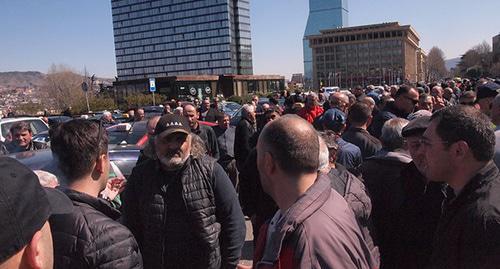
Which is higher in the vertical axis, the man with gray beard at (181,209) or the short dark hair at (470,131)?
the short dark hair at (470,131)

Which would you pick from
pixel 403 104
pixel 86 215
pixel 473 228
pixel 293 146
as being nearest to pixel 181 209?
pixel 86 215

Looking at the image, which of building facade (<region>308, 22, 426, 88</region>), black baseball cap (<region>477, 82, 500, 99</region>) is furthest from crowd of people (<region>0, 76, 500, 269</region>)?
building facade (<region>308, 22, 426, 88</region>)

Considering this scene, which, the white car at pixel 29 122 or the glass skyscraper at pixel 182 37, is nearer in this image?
the white car at pixel 29 122

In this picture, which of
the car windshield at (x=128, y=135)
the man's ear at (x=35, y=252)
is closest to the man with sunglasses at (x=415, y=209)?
the man's ear at (x=35, y=252)

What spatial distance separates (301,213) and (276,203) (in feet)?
3.15

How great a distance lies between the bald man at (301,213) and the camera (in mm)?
1713

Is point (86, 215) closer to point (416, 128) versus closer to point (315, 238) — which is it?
point (315, 238)

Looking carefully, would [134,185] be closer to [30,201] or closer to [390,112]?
[30,201]

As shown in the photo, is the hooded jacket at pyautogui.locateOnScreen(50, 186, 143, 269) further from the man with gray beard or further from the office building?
the office building

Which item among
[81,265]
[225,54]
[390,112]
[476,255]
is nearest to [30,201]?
[81,265]

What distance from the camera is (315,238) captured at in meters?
1.71

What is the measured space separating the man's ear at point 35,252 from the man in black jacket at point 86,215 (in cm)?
59

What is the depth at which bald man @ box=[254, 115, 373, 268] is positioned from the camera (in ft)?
5.62

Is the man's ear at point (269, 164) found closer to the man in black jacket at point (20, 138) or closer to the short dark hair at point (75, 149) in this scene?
the short dark hair at point (75, 149)
